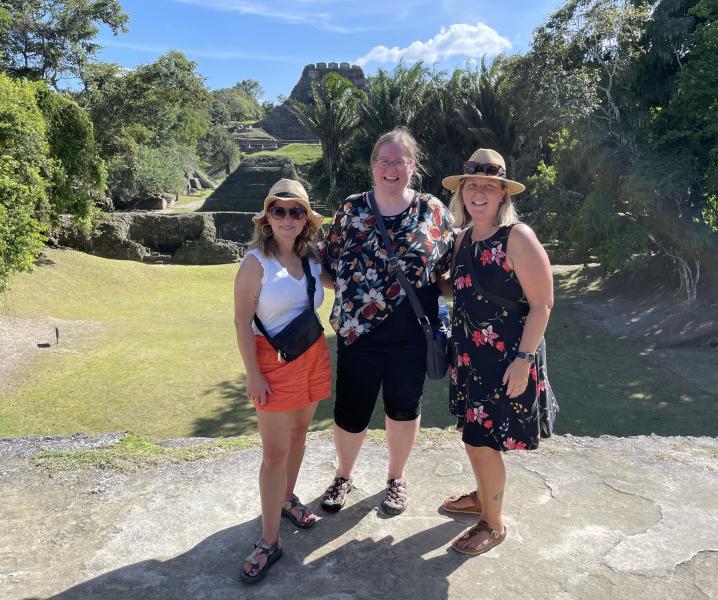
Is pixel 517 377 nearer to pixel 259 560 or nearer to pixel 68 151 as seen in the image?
pixel 259 560

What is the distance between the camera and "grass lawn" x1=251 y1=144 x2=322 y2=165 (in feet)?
130

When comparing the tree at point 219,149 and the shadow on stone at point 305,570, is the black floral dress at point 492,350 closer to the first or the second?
the shadow on stone at point 305,570

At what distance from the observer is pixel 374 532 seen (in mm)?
2732

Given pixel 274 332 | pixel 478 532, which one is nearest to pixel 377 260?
pixel 274 332

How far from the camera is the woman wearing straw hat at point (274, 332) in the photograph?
2.39m

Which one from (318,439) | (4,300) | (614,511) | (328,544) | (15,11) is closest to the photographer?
(328,544)

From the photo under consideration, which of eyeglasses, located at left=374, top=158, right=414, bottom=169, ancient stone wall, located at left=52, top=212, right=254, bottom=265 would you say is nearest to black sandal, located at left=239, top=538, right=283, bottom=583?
eyeglasses, located at left=374, top=158, right=414, bottom=169

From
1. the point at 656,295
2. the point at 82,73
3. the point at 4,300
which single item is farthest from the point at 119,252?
the point at 656,295

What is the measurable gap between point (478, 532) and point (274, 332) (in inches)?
47.5

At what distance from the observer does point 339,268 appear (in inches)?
107

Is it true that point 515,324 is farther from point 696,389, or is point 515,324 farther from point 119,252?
point 119,252

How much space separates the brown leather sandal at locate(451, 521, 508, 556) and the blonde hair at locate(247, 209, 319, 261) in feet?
4.37

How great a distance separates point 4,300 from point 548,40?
34.9 ft

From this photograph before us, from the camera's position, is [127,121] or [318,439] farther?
[127,121]
